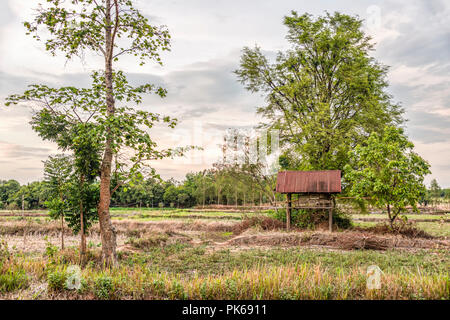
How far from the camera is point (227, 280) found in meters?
6.03

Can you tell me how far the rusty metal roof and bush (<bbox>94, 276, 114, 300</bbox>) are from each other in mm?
15142

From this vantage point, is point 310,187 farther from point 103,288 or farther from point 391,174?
point 103,288

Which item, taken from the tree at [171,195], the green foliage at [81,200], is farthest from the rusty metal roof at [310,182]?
the tree at [171,195]

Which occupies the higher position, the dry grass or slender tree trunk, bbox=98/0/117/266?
slender tree trunk, bbox=98/0/117/266

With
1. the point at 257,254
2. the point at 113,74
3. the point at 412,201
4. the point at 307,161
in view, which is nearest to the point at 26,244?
the point at 113,74

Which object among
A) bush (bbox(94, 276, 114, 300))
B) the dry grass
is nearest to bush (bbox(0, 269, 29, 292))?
bush (bbox(94, 276, 114, 300))

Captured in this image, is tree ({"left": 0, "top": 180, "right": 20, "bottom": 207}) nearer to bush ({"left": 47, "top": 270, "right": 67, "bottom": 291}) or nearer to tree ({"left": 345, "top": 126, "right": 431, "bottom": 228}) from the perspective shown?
tree ({"left": 345, "top": 126, "right": 431, "bottom": 228})

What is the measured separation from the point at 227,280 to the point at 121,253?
29.1 ft

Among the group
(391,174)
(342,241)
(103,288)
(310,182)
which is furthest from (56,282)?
(391,174)

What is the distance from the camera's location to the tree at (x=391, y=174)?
57.3 ft

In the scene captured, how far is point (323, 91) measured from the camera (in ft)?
81.9

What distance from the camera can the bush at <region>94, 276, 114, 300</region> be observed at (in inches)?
232

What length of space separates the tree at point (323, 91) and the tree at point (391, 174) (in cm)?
374
